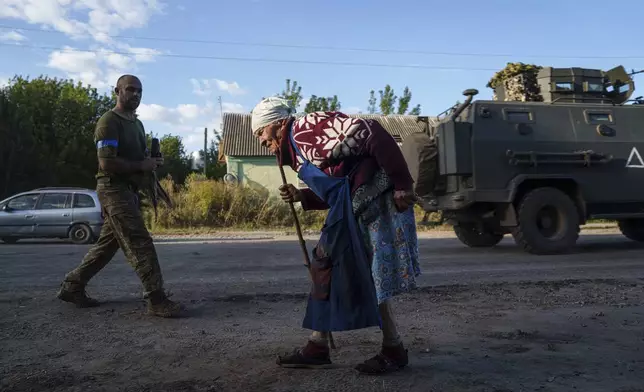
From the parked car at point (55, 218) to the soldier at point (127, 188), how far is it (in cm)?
1045

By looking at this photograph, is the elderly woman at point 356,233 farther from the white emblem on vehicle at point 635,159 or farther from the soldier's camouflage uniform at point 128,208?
the white emblem on vehicle at point 635,159

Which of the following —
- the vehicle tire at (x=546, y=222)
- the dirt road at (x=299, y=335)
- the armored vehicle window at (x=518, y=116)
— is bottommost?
the dirt road at (x=299, y=335)

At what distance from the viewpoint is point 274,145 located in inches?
143

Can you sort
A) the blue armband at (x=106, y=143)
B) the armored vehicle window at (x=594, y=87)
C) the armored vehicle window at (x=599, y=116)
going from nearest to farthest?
1. the blue armband at (x=106, y=143)
2. the armored vehicle window at (x=599, y=116)
3. the armored vehicle window at (x=594, y=87)

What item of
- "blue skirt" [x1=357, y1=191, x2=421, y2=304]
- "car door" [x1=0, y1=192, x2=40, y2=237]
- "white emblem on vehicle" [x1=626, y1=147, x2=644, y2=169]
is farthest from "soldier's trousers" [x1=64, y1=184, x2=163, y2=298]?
"car door" [x1=0, y1=192, x2=40, y2=237]

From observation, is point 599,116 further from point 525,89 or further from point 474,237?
point 474,237

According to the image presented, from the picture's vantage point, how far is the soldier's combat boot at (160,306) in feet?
15.2

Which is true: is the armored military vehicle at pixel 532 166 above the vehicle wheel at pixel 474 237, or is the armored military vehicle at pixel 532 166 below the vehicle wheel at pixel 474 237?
above

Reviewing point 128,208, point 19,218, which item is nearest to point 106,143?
point 128,208

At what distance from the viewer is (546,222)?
364 inches

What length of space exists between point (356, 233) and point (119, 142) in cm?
245

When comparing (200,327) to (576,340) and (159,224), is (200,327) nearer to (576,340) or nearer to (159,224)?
(576,340)

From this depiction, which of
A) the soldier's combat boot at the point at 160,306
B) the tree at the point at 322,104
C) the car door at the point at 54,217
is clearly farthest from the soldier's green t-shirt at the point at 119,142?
the tree at the point at 322,104

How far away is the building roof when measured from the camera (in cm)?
3036
